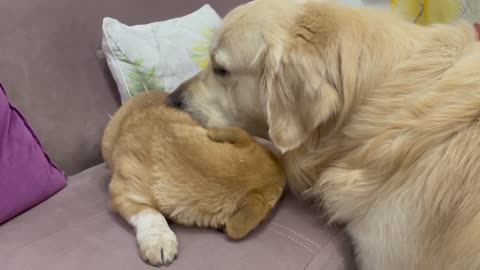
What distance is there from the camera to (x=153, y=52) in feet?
5.60

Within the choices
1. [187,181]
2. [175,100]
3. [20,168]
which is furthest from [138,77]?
[187,181]

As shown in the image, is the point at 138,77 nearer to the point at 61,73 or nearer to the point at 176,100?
the point at 61,73

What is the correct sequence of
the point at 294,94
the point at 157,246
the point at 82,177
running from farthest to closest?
1. the point at 82,177
2. the point at 294,94
3. the point at 157,246

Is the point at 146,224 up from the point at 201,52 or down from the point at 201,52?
down

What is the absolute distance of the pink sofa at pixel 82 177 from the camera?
3.50 feet

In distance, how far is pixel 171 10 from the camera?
1998 millimetres

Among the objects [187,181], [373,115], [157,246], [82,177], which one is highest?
[373,115]

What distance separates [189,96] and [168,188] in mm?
Answer: 386

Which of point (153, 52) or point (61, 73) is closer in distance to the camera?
point (61, 73)

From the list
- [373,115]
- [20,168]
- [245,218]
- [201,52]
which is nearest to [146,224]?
[245,218]

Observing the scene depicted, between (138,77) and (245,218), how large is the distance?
2.69 ft

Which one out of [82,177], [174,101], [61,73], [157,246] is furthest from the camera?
[61,73]

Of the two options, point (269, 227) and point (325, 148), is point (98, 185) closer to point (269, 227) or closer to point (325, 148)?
point (269, 227)

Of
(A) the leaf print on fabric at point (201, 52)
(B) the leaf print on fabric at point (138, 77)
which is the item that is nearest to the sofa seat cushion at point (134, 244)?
(B) the leaf print on fabric at point (138, 77)
